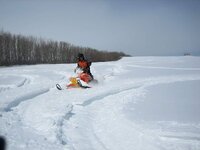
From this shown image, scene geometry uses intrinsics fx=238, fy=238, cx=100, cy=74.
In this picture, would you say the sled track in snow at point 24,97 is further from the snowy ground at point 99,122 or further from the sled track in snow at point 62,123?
the sled track in snow at point 62,123

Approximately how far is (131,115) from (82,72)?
6143 millimetres

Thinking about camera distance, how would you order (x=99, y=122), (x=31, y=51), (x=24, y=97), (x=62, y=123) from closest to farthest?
(x=62, y=123), (x=99, y=122), (x=24, y=97), (x=31, y=51)

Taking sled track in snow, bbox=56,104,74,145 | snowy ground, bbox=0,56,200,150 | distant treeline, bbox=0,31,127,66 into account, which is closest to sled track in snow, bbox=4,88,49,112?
snowy ground, bbox=0,56,200,150

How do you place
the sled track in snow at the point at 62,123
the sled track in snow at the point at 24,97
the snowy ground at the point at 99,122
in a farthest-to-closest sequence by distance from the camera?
the sled track in snow at the point at 24,97 → the sled track in snow at the point at 62,123 → the snowy ground at the point at 99,122

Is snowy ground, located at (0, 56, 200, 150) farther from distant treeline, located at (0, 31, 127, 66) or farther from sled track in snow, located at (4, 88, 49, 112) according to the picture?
distant treeline, located at (0, 31, 127, 66)

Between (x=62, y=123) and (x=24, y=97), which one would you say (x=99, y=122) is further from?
(x=24, y=97)

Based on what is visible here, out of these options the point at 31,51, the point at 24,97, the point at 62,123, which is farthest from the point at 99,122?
the point at 31,51

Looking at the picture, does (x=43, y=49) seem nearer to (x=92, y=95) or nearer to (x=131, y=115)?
(x=92, y=95)

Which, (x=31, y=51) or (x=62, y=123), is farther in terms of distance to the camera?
(x=31, y=51)

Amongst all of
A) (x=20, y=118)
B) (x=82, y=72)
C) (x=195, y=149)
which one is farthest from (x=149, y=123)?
(x=82, y=72)

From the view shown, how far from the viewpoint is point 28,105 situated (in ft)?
23.5

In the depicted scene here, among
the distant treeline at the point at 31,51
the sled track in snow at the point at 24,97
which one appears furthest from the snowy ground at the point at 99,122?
the distant treeline at the point at 31,51

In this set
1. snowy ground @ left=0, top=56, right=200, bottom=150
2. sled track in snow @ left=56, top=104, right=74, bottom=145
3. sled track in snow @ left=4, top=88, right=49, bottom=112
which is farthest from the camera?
sled track in snow @ left=4, top=88, right=49, bottom=112

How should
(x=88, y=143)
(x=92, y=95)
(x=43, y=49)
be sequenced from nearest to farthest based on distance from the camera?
1. (x=88, y=143)
2. (x=92, y=95)
3. (x=43, y=49)
